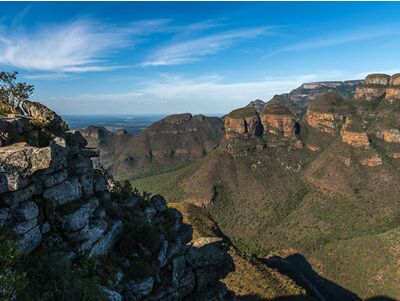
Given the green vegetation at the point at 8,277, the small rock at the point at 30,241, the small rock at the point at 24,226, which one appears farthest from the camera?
the small rock at the point at 30,241

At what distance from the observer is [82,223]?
98.0ft

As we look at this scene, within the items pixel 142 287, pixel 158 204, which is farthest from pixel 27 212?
pixel 158 204

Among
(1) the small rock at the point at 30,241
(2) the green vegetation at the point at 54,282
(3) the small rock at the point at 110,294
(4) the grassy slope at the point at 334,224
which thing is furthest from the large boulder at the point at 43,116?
(4) the grassy slope at the point at 334,224

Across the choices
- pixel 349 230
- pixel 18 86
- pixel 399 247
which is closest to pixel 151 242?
pixel 18 86

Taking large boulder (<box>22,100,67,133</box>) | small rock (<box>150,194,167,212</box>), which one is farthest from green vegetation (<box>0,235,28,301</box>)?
small rock (<box>150,194,167,212</box>)

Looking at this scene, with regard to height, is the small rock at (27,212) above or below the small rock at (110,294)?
above

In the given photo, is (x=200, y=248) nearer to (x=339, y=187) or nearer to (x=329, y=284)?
(x=329, y=284)

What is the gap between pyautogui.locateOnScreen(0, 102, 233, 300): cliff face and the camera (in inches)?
1041

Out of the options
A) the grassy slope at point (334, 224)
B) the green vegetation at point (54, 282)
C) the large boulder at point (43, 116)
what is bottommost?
the grassy slope at point (334, 224)

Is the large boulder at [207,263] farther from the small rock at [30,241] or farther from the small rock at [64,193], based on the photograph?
the small rock at [30,241]

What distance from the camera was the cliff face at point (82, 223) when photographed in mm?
26438

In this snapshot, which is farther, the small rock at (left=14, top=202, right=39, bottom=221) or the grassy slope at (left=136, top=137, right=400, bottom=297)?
the grassy slope at (left=136, top=137, right=400, bottom=297)

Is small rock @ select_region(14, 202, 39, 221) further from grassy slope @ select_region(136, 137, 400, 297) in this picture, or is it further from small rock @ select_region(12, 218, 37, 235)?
grassy slope @ select_region(136, 137, 400, 297)

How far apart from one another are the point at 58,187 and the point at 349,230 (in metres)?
151
